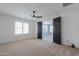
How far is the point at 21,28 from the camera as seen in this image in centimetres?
777

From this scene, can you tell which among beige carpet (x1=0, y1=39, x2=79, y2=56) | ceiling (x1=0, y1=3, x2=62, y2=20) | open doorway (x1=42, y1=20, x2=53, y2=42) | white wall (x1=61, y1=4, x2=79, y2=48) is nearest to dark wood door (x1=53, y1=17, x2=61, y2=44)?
white wall (x1=61, y1=4, x2=79, y2=48)

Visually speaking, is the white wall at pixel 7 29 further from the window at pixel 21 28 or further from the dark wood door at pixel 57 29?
the dark wood door at pixel 57 29

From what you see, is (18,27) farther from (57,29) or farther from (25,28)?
(57,29)

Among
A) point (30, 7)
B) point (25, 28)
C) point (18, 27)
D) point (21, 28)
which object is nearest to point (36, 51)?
point (30, 7)

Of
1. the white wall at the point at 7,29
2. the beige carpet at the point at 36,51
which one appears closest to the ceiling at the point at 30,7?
the white wall at the point at 7,29

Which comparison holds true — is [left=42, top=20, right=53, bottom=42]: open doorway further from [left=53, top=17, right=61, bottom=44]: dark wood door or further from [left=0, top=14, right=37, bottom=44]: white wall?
[left=0, top=14, right=37, bottom=44]: white wall

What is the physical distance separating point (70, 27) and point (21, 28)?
491 cm

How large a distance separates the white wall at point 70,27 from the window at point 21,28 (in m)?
4.17

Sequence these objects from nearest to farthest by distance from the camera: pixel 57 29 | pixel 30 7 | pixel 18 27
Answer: pixel 30 7, pixel 57 29, pixel 18 27

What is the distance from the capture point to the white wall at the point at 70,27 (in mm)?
4754

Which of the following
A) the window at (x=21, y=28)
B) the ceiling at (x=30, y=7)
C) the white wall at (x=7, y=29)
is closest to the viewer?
the ceiling at (x=30, y=7)

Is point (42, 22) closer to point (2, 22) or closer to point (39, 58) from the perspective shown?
point (2, 22)

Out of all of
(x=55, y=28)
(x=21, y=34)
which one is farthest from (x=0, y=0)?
(x=21, y=34)

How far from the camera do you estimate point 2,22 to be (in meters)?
5.81
